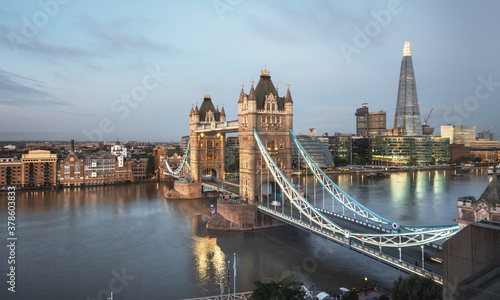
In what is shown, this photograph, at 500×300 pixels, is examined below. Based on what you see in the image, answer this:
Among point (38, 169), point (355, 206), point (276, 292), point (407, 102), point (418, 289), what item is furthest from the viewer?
point (407, 102)

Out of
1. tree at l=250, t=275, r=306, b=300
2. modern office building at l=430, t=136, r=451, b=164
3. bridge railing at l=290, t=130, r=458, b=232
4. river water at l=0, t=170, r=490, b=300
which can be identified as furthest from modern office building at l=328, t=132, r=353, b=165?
tree at l=250, t=275, r=306, b=300

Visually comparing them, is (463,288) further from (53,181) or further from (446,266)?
(53,181)

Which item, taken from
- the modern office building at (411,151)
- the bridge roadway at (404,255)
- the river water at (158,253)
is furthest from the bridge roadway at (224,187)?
the modern office building at (411,151)

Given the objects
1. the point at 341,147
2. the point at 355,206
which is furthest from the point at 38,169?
the point at 341,147

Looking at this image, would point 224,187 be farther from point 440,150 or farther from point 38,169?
point 440,150

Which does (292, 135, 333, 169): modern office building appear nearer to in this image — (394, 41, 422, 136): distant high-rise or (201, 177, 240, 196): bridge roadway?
(201, 177, 240, 196): bridge roadway

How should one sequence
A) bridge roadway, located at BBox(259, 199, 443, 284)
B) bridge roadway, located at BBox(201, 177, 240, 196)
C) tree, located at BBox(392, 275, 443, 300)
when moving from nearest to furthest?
tree, located at BBox(392, 275, 443, 300)
bridge roadway, located at BBox(259, 199, 443, 284)
bridge roadway, located at BBox(201, 177, 240, 196)
